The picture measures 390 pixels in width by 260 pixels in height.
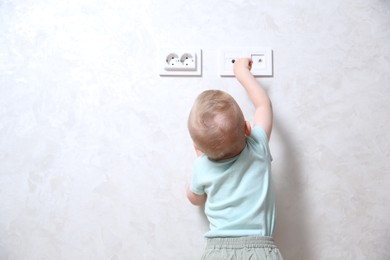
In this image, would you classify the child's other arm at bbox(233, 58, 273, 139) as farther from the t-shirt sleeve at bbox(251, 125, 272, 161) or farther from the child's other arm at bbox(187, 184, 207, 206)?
the child's other arm at bbox(187, 184, 207, 206)

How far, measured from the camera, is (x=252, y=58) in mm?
984

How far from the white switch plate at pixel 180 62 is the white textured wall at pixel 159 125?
0.8 inches

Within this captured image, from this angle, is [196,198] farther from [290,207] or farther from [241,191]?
[290,207]

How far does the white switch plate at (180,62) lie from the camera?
3.19ft

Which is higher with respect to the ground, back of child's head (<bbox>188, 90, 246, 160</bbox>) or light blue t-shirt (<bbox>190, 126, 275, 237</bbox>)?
back of child's head (<bbox>188, 90, 246, 160</bbox>)

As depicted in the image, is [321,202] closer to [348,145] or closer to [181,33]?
[348,145]

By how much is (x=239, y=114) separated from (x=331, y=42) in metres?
0.47

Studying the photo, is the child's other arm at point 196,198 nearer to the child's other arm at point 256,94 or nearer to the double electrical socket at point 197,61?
the child's other arm at point 256,94

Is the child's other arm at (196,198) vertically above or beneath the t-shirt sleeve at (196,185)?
beneath

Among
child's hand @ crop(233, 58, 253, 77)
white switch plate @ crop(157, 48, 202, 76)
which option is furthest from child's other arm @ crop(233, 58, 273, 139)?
Result: white switch plate @ crop(157, 48, 202, 76)

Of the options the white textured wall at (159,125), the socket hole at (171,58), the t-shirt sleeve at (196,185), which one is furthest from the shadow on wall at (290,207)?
the socket hole at (171,58)

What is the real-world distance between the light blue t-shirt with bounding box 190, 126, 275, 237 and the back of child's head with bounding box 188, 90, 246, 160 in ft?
0.18

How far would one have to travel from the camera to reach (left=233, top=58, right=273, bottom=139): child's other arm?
87 cm

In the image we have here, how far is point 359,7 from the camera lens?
3.38ft
